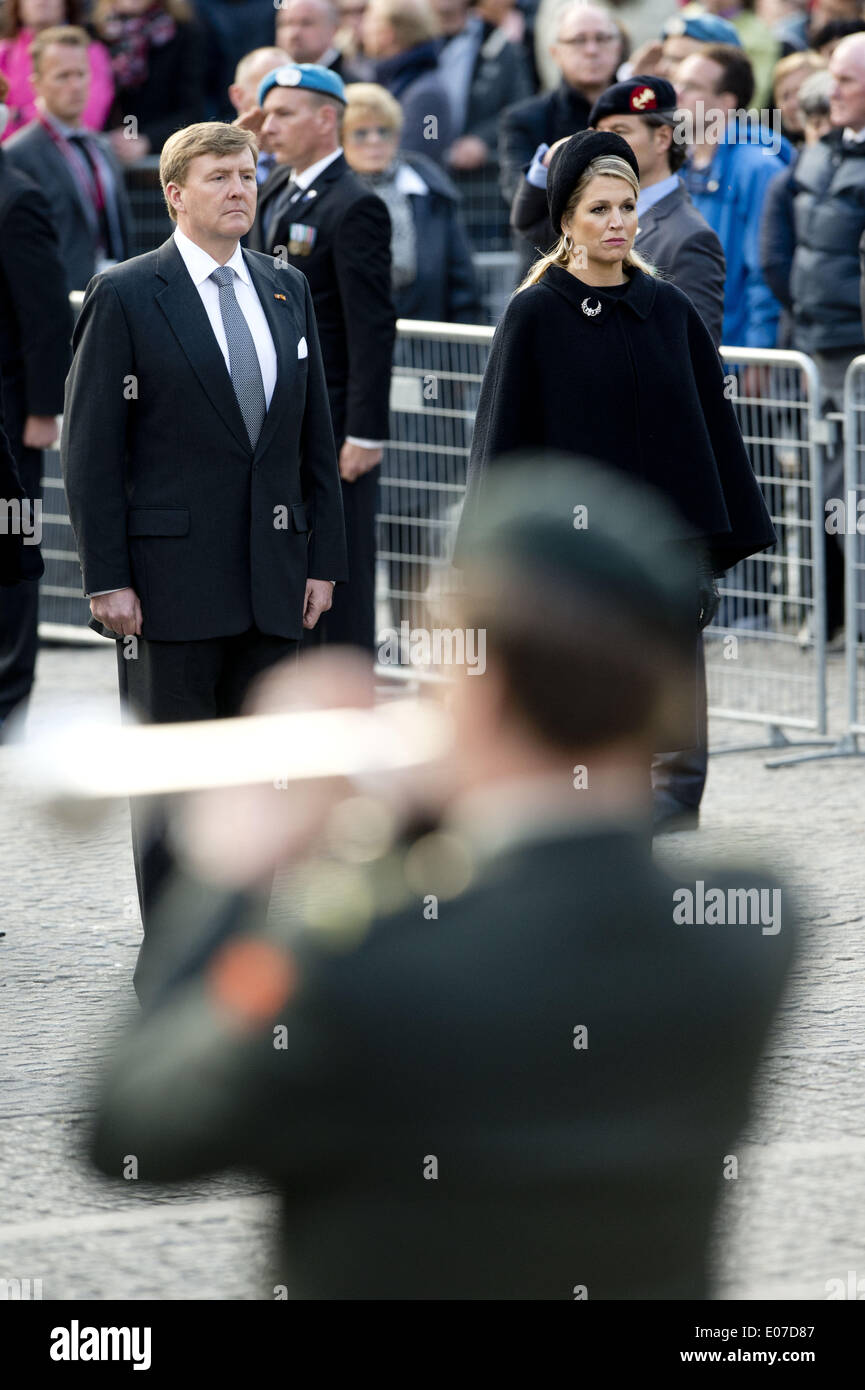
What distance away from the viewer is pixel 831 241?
953cm

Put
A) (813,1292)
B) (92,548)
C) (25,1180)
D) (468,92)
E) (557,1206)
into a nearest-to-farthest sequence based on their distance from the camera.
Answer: (557,1206)
(813,1292)
(25,1180)
(92,548)
(468,92)

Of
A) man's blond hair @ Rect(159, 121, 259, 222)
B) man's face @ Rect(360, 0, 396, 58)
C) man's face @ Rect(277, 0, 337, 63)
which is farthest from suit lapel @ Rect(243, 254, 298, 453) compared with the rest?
man's face @ Rect(360, 0, 396, 58)

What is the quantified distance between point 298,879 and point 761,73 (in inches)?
449

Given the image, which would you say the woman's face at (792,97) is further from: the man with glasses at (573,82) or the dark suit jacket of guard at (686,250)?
the dark suit jacket of guard at (686,250)

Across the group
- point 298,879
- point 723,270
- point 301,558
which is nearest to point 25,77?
point 723,270

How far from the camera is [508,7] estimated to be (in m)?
13.9

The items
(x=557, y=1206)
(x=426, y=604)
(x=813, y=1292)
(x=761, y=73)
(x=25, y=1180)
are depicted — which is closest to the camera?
(x=557, y=1206)

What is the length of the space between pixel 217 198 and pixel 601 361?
0.95m

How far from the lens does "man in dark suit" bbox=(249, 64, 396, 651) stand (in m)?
7.29

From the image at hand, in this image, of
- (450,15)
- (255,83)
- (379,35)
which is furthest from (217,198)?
(450,15)

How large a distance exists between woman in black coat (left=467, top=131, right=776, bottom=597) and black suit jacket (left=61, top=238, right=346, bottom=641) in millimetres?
510

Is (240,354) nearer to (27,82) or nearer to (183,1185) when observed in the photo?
(183,1185)

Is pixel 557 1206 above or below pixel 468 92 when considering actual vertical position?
below

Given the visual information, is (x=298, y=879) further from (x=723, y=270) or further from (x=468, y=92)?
(x=468, y=92)
